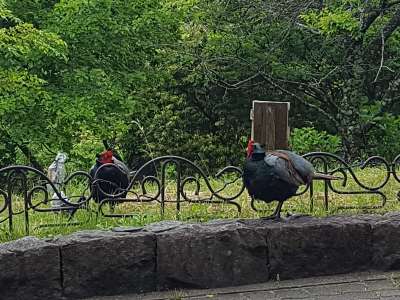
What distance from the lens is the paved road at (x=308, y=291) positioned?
4.18 metres

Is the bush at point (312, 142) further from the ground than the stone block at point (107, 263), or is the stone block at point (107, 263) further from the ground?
the bush at point (312, 142)

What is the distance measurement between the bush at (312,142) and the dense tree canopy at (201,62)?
4.0 inches

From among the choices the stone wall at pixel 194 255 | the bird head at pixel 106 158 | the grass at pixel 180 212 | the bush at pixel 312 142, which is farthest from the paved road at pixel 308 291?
the bush at pixel 312 142

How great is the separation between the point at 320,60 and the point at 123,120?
14.4 ft

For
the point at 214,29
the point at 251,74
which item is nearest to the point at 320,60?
the point at 251,74

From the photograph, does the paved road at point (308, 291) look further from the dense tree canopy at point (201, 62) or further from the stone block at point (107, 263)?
the dense tree canopy at point (201, 62)

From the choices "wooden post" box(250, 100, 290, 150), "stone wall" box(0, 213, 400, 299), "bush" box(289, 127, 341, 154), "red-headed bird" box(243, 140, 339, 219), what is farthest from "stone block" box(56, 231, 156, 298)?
"bush" box(289, 127, 341, 154)

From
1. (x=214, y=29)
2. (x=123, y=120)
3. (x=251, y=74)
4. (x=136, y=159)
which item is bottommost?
(x=136, y=159)

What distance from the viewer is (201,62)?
13.7 meters

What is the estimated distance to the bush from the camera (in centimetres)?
1234

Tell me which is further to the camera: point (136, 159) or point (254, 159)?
point (136, 159)

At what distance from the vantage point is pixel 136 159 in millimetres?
18266

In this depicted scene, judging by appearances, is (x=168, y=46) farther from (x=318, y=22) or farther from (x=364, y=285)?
(x=364, y=285)

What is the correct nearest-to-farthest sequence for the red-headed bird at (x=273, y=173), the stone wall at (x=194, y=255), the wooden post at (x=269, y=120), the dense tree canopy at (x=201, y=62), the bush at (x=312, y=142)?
the stone wall at (x=194, y=255)
the red-headed bird at (x=273, y=173)
the wooden post at (x=269, y=120)
the dense tree canopy at (x=201, y=62)
the bush at (x=312, y=142)
